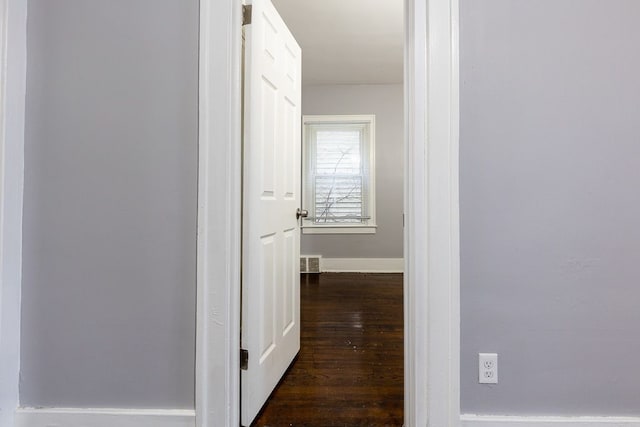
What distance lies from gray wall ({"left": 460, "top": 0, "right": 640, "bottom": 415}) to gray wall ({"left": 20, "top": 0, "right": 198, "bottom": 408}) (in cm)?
108

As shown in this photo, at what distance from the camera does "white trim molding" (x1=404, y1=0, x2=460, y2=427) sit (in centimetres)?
126

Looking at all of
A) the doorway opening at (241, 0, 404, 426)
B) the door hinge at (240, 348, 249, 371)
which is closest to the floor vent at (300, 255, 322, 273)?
the doorway opening at (241, 0, 404, 426)

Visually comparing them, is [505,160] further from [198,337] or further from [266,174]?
[198,337]

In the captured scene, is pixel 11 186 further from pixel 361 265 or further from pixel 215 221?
pixel 361 265

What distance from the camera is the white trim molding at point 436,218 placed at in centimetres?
126

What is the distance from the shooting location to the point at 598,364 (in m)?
1.27

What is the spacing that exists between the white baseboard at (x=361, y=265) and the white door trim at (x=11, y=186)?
3.60 meters

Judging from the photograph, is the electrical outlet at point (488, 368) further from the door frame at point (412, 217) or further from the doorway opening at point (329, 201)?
the doorway opening at point (329, 201)

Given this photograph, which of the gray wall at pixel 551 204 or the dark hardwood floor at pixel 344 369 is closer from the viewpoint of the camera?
the gray wall at pixel 551 204

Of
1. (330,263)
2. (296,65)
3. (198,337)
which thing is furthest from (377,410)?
(330,263)

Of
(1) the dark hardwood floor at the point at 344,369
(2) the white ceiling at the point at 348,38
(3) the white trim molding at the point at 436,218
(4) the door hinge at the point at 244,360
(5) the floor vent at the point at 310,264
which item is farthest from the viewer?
(5) the floor vent at the point at 310,264

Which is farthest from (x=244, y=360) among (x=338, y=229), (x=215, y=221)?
(x=338, y=229)

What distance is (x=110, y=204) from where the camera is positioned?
135cm

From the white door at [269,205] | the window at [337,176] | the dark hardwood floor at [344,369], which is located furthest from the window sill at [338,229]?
the white door at [269,205]
